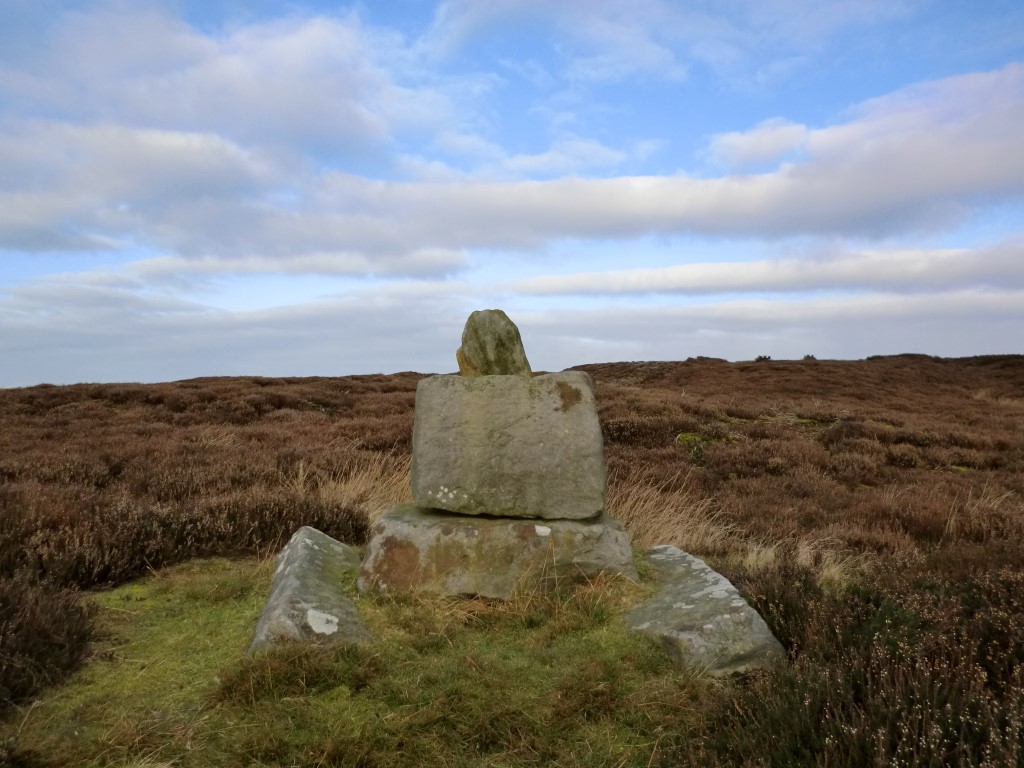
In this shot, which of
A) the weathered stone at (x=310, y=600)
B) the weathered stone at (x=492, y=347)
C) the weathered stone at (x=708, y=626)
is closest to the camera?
the weathered stone at (x=708, y=626)

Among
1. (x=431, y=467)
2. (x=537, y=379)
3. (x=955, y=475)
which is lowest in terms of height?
(x=955, y=475)

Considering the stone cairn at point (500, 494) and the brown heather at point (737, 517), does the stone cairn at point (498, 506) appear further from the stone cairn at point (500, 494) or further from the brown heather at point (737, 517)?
the brown heather at point (737, 517)

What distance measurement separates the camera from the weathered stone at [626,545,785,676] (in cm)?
379

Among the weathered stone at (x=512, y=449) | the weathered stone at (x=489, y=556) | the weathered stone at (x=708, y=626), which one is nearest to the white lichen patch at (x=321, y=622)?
the weathered stone at (x=489, y=556)

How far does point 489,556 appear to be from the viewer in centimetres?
481

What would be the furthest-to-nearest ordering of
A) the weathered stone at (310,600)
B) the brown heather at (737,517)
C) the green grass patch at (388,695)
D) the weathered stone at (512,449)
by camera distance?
the weathered stone at (512,449)
the weathered stone at (310,600)
the green grass patch at (388,695)
the brown heather at (737,517)

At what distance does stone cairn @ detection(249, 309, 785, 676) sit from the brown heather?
1035mm

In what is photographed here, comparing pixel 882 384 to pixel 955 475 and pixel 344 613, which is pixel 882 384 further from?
pixel 344 613

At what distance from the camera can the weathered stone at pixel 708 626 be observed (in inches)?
149

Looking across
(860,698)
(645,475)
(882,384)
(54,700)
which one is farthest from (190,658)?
(882,384)

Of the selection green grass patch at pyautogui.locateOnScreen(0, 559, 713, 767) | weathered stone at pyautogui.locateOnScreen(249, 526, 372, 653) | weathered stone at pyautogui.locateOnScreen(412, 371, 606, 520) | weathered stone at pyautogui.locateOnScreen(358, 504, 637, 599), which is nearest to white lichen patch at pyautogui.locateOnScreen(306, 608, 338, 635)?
weathered stone at pyautogui.locateOnScreen(249, 526, 372, 653)

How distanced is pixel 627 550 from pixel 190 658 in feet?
9.54

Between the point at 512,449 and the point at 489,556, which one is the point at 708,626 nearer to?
the point at 489,556

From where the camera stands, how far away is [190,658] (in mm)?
3969
